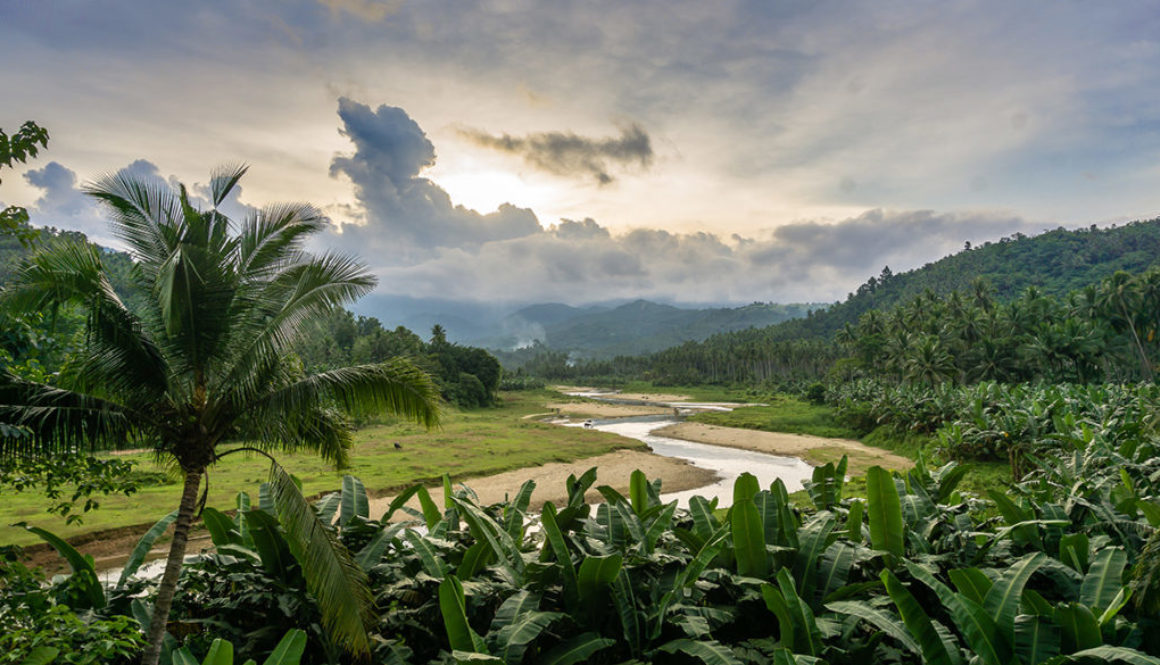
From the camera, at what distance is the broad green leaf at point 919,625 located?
358cm

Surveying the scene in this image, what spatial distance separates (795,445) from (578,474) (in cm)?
1695

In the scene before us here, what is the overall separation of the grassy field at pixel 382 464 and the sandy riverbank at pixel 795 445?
7102 mm

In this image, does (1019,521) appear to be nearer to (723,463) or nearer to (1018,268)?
(723,463)

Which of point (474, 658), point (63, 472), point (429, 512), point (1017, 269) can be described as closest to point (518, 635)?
point (474, 658)

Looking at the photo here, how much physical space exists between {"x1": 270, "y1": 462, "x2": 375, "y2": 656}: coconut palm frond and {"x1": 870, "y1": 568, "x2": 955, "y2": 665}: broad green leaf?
3816mm

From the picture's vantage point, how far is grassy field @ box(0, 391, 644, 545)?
15039mm

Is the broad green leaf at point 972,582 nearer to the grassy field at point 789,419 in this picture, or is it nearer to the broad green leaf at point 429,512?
the broad green leaf at point 429,512

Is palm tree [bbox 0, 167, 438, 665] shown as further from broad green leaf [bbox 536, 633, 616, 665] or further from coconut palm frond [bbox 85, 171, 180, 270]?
broad green leaf [bbox 536, 633, 616, 665]

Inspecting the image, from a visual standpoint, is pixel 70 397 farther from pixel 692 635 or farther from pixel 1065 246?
pixel 1065 246

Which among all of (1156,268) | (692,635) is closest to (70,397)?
(692,635)

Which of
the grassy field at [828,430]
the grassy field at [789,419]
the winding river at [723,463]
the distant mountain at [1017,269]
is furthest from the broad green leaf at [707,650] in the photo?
the distant mountain at [1017,269]

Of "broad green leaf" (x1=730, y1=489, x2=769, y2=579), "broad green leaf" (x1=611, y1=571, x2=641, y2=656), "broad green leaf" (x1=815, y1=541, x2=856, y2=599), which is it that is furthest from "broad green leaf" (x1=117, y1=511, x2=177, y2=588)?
"broad green leaf" (x1=815, y1=541, x2=856, y2=599)

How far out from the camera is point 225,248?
6.22m

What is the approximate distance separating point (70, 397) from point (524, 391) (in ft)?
269
